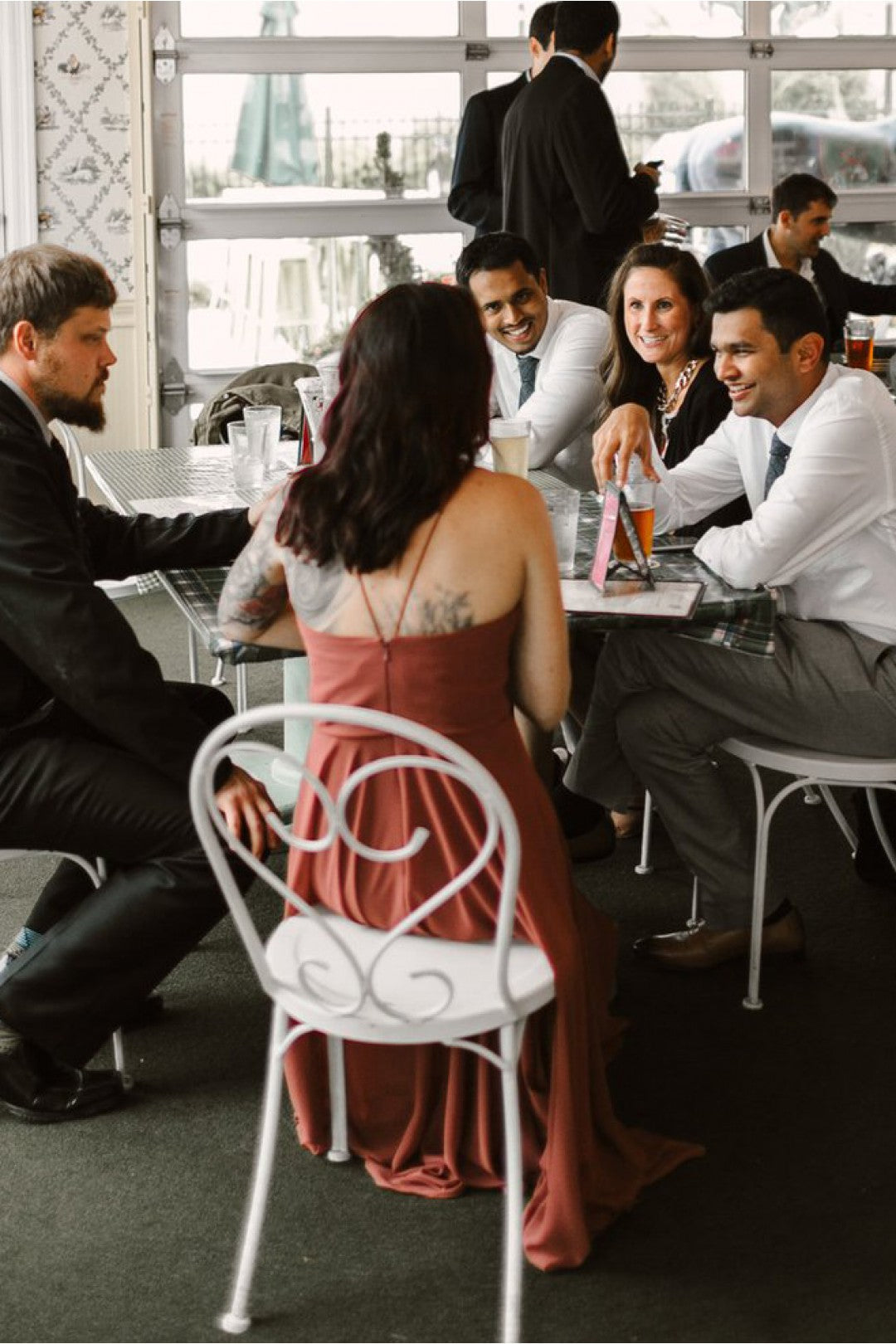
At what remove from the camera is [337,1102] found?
218cm

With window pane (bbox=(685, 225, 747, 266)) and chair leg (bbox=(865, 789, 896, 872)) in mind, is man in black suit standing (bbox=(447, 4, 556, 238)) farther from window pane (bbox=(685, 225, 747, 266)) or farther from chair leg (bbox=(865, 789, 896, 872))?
chair leg (bbox=(865, 789, 896, 872))

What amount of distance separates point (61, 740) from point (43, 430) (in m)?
0.45

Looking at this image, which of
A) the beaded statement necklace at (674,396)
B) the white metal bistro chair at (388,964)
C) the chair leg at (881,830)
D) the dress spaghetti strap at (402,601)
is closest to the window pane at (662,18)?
the beaded statement necklace at (674,396)

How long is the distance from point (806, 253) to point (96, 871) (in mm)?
3730

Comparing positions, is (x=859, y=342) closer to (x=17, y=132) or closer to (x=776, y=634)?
(x=776, y=634)

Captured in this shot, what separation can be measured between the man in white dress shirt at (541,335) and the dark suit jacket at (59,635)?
1.46m

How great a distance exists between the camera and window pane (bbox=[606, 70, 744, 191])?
19.6 feet

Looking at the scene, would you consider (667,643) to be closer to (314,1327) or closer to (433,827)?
(433,827)

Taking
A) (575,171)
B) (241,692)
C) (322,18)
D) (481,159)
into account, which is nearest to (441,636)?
(241,692)

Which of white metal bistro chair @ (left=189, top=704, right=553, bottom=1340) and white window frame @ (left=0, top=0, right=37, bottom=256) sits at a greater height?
white window frame @ (left=0, top=0, right=37, bottom=256)

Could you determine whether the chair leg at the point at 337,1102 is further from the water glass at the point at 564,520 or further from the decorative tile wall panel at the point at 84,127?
the decorative tile wall panel at the point at 84,127

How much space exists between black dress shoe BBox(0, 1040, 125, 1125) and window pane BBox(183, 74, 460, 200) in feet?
13.1

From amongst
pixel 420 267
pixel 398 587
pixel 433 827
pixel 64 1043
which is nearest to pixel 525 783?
pixel 433 827

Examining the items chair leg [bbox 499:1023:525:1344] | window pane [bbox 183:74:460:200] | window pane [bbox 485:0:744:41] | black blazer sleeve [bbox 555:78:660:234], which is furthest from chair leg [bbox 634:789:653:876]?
window pane [bbox 485:0:744:41]
